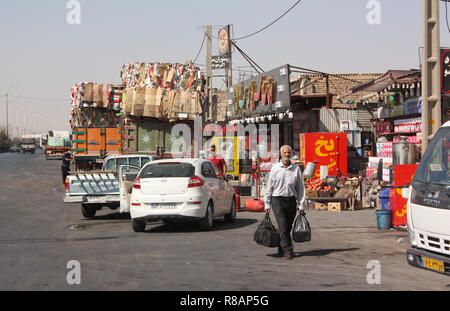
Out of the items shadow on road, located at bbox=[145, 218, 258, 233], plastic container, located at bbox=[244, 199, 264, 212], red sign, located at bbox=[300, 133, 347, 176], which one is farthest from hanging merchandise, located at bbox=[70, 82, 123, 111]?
shadow on road, located at bbox=[145, 218, 258, 233]

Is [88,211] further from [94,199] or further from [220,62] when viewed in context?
[220,62]

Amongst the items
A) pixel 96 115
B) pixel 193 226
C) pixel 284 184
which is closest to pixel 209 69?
pixel 96 115

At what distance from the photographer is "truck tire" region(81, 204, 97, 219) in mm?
17500

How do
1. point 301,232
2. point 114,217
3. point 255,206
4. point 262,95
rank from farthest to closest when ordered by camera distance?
point 262,95, point 255,206, point 114,217, point 301,232

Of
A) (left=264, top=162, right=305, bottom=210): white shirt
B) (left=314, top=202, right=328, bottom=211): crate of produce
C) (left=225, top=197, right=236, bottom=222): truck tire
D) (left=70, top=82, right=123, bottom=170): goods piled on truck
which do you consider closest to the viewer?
(left=264, top=162, right=305, bottom=210): white shirt

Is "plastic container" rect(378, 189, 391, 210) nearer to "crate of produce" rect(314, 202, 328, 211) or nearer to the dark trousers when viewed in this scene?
"crate of produce" rect(314, 202, 328, 211)

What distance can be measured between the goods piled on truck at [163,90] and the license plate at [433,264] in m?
23.2

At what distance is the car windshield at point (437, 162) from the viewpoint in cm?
838

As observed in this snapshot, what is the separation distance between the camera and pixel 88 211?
17641 mm

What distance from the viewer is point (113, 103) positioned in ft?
113

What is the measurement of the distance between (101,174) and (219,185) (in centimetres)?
364

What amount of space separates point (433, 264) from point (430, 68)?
26.7 ft

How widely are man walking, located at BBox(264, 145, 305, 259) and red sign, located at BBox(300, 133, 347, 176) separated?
1645 cm
